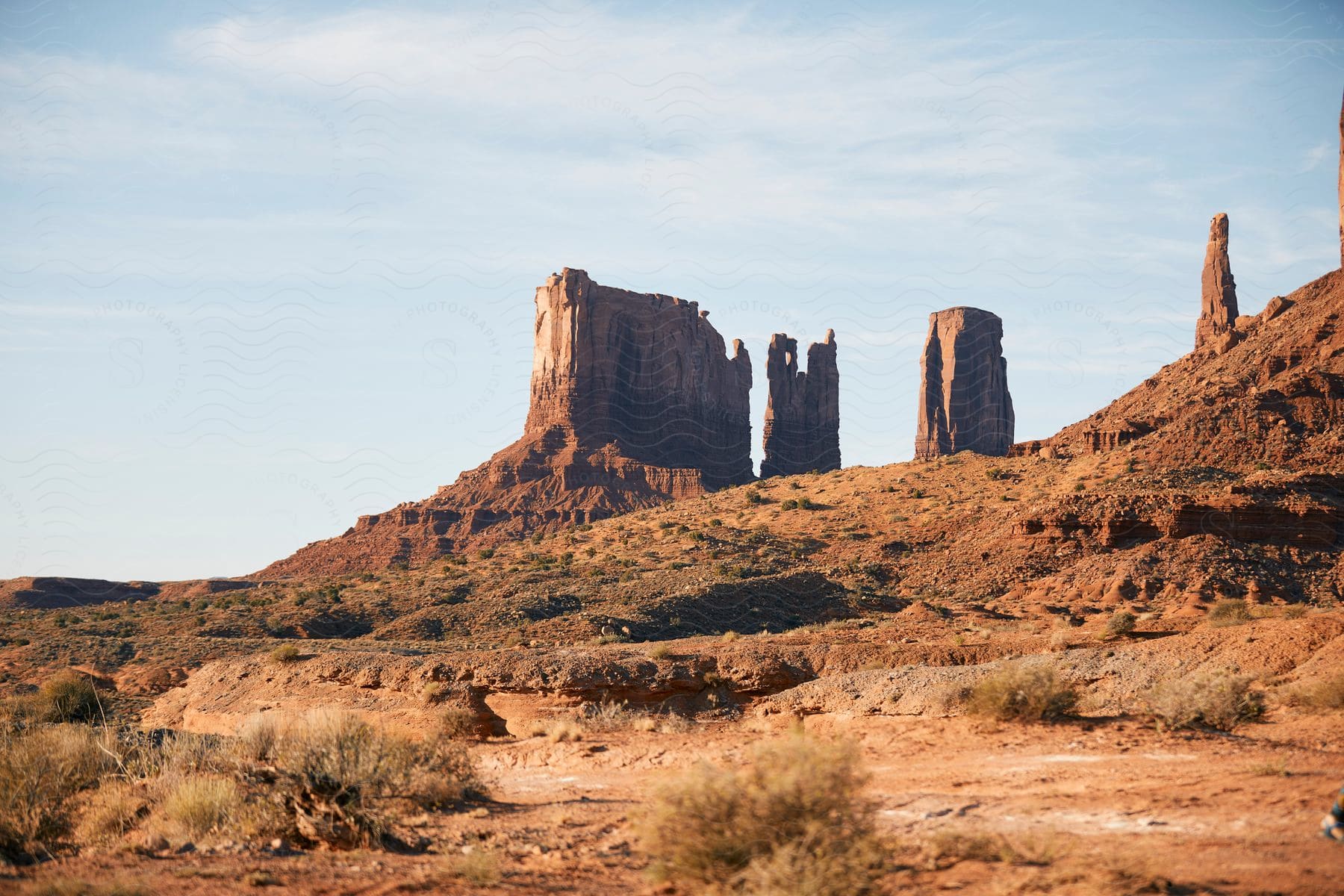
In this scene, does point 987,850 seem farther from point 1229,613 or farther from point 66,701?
point 66,701

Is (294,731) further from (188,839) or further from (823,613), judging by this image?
(823,613)

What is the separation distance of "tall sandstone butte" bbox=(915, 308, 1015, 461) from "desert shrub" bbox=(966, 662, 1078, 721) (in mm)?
115821

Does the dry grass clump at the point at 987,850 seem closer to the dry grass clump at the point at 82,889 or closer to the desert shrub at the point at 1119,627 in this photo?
the dry grass clump at the point at 82,889

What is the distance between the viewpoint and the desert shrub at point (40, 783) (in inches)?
515

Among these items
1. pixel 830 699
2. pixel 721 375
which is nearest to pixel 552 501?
pixel 721 375

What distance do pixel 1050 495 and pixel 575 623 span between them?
2727cm

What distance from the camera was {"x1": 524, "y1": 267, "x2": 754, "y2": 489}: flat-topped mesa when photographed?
117188 mm

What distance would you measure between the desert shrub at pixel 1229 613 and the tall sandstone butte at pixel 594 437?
6576cm

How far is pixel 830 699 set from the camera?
2244 centimetres

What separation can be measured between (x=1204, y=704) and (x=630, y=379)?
349ft

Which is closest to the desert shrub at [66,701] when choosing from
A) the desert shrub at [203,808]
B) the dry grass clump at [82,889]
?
the desert shrub at [203,808]

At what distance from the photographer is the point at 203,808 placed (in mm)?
13477

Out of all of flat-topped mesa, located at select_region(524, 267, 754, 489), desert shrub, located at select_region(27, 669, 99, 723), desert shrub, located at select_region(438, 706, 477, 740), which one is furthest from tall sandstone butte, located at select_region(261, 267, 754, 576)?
desert shrub, located at select_region(438, 706, 477, 740)

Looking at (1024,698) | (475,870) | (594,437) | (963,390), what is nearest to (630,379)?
(594,437)
